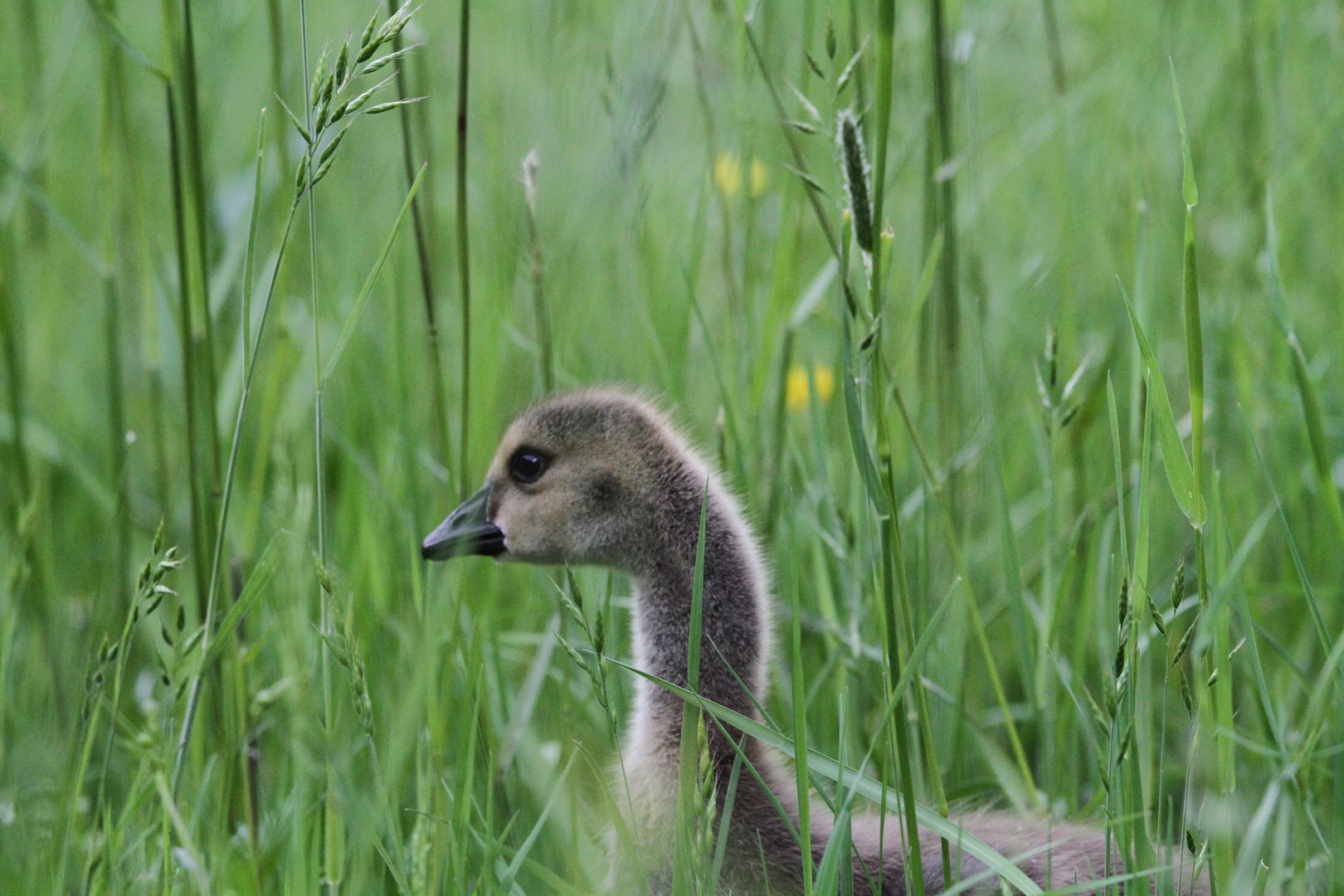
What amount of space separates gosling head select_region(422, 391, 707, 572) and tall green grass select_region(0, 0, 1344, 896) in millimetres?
150

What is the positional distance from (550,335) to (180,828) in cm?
174

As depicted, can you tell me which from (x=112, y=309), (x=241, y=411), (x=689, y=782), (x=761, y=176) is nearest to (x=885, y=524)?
(x=689, y=782)

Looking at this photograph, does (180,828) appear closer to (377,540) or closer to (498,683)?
(498,683)

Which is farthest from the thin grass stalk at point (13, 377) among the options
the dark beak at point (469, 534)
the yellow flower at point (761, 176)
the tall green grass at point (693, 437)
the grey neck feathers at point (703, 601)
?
the yellow flower at point (761, 176)

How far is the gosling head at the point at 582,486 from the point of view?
271 centimetres

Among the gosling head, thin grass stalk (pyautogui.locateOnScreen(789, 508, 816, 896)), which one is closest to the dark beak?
the gosling head

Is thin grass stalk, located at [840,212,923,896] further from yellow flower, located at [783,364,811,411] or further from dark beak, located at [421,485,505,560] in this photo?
yellow flower, located at [783,364,811,411]

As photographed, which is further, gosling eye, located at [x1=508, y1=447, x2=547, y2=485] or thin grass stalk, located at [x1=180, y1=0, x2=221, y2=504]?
gosling eye, located at [x1=508, y1=447, x2=547, y2=485]

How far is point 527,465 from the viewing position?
2875 mm

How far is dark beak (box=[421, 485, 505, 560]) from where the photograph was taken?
2.62m

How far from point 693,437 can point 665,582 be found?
559mm

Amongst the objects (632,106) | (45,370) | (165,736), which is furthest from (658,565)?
(45,370)

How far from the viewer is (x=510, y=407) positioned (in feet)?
10.9

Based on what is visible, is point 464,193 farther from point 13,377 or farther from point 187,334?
point 13,377
